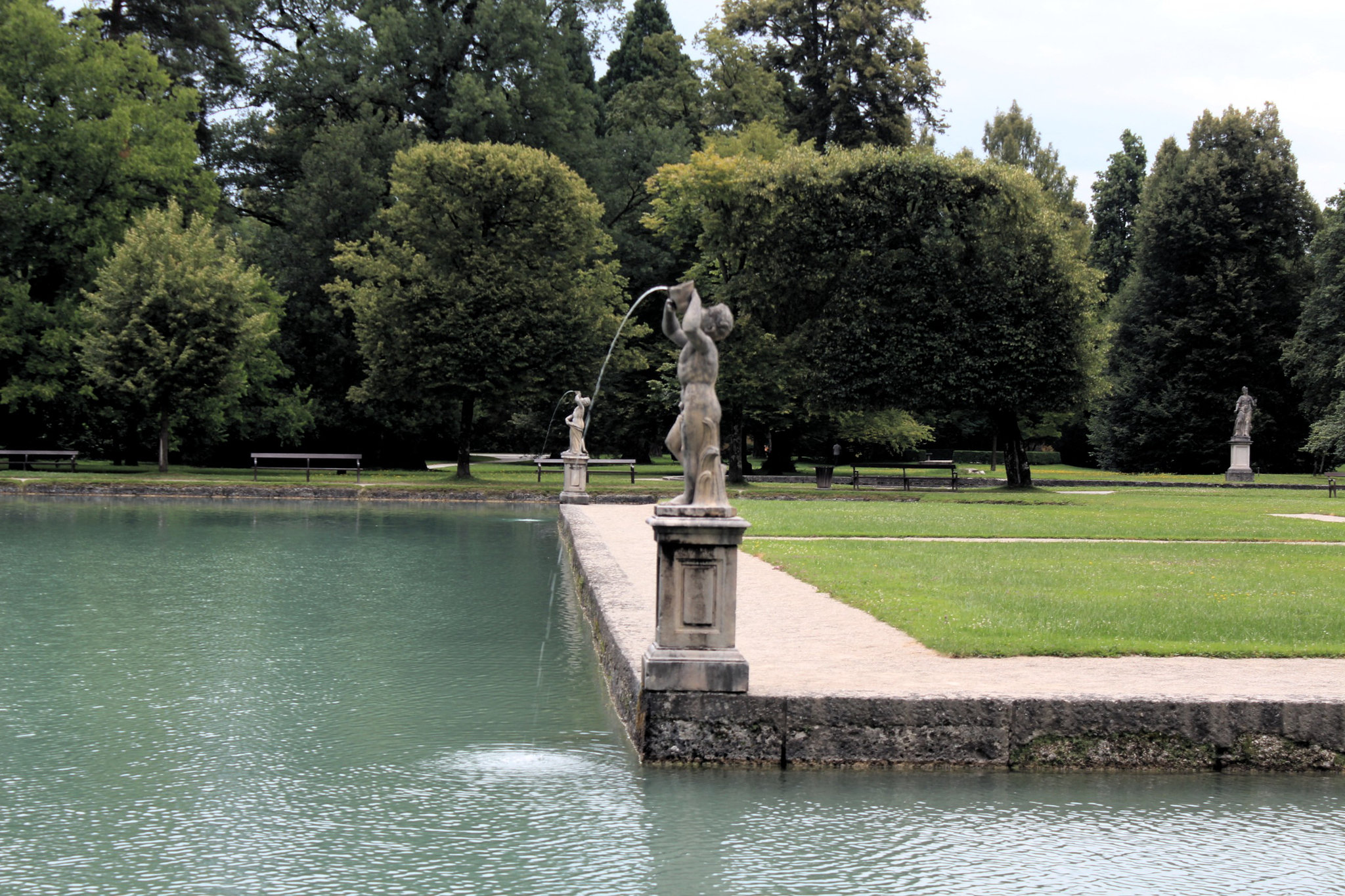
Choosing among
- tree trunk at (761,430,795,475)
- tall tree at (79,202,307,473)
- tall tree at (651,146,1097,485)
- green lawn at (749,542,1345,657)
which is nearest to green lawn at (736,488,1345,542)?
green lawn at (749,542,1345,657)

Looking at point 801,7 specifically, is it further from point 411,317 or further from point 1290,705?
point 1290,705

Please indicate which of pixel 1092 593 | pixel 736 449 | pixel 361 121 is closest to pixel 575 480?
pixel 736 449

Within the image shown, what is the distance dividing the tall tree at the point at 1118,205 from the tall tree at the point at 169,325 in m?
47.2

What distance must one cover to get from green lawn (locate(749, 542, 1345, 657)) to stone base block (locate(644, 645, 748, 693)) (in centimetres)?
230

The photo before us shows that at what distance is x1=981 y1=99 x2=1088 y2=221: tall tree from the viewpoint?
53.7 metres

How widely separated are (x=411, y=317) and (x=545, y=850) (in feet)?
103

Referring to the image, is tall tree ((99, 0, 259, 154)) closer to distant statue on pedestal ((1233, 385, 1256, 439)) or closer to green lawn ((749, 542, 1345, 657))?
green lawn ((749, 542, 1345, 657))

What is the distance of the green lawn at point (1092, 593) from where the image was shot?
9008 mm

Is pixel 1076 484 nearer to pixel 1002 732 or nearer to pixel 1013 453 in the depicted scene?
pixel 1013 453

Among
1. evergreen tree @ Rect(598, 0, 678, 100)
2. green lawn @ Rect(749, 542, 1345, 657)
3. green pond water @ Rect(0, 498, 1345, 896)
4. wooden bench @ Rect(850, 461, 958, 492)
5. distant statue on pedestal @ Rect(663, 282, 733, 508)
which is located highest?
evergreen tree @ Rect(598, 0, 678, 100)

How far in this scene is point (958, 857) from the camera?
5637mm

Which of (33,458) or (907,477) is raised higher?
(33,458)

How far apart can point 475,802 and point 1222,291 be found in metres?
49.4

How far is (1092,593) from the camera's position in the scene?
11680 mm
